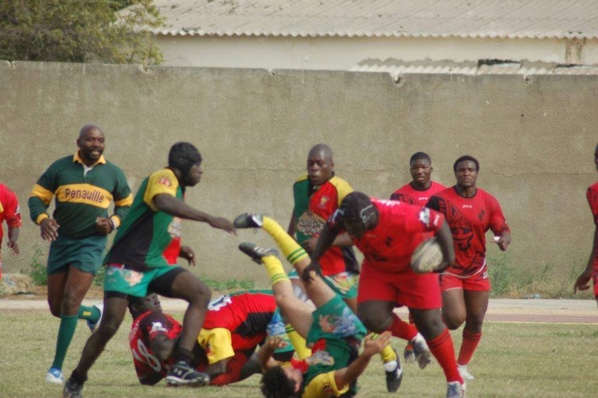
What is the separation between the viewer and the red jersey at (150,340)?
8297 millimetres

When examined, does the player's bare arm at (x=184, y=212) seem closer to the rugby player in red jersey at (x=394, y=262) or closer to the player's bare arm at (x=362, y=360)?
the rugby player in red jersey at (x=394, y=262)

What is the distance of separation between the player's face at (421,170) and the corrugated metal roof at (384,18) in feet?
35.8

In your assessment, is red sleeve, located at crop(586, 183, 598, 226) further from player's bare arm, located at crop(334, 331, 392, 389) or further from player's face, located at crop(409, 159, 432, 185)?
player's bare arm, located at crop(334, 331, 392, 389)

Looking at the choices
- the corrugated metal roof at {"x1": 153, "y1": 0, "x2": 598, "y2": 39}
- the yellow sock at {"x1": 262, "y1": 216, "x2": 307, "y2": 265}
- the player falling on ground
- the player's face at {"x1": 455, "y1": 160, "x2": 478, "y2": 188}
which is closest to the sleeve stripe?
the player falling on ground

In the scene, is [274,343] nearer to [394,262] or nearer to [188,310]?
[188,310]

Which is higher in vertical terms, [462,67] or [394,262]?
[462,67]

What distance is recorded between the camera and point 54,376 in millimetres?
8641

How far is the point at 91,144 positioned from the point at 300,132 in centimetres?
799

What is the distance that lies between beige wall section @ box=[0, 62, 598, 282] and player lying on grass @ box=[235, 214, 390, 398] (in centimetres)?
889

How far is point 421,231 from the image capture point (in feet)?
25.0

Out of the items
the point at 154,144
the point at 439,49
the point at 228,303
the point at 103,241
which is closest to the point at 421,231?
the point at 228,303

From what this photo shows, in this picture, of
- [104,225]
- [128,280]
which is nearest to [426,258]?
[128,280]

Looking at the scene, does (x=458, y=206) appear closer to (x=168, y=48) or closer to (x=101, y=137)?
(x=101, y=137)

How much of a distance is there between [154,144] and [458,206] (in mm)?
7747
